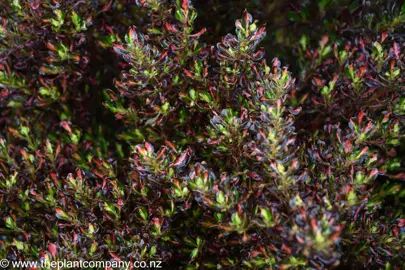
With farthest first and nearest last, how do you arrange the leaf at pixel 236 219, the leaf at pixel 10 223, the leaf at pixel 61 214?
the leaf at pixel 10 223, the leaf at pixel 61 214, the leaf at pixel 236 219

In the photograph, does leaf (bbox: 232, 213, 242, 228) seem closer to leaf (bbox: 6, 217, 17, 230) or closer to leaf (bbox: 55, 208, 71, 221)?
leaf (bbox: 55, 208, 71, 221)

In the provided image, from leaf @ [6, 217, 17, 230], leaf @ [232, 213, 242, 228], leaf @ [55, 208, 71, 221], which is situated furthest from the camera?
leaf @ [6, 217, 17, 230]

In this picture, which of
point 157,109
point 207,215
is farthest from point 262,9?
point 207,215

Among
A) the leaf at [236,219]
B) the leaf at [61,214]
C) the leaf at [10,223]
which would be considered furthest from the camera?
the leaf at [10,223]

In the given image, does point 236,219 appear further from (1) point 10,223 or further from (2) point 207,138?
(1) point 10,223

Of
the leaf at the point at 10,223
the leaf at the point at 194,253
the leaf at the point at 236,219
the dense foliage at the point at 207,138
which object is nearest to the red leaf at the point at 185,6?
the dense foliage at the point at 207,138

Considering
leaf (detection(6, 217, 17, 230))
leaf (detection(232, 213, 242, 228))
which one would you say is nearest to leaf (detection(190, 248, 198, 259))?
leaf (detection(232, 213, 242, 228))

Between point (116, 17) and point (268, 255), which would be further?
point (116, 17)

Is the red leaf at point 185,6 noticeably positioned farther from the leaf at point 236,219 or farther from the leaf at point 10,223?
the leaf at point 10,223

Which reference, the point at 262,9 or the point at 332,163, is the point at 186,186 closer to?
the point at 332,163
